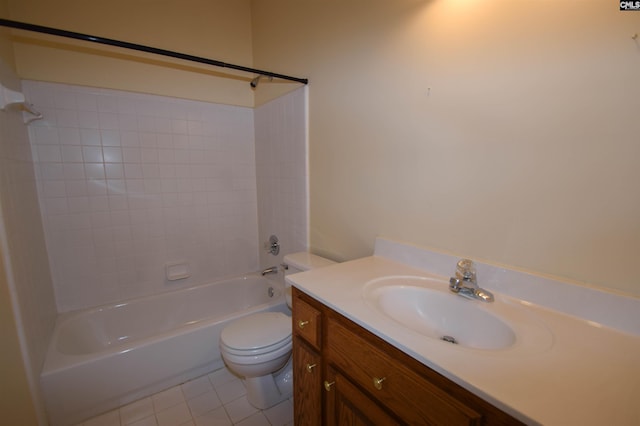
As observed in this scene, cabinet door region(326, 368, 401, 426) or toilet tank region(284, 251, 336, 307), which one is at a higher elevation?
toilet tank region(284, 251, 336, 307)

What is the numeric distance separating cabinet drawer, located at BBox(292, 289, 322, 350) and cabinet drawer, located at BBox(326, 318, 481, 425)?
6cm

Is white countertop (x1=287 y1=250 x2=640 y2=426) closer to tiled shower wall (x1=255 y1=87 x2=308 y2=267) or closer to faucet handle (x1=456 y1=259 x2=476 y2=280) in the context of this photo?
faucet handle (x1=456 y1=259 x2=476 y2=280)

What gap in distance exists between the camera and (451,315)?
0.94m

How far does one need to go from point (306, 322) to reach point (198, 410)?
3.39 feet

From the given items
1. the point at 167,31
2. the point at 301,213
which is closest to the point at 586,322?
the point at 301,213

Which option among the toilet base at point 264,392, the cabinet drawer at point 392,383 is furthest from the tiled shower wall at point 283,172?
the cabinet drawer at point 392,383

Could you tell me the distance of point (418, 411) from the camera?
66cm

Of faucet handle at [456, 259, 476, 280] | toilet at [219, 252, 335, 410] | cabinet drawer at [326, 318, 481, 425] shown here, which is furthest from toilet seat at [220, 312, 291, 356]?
faucet handle at [456, 259, 476, 280]

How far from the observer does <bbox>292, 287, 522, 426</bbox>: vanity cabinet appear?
0.59 m

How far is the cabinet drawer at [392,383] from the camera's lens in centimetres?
60

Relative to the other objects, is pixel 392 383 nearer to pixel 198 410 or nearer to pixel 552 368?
pixel 552 368

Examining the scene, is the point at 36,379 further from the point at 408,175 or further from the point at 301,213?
the point at 408,175

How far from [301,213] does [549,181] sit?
135 centimetres

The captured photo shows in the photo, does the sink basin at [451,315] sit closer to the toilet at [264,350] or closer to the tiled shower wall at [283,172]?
the toilet at [264,350]
